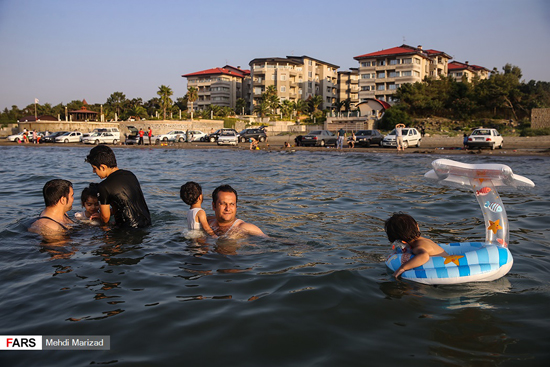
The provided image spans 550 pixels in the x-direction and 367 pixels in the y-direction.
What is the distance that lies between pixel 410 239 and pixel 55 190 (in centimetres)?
503

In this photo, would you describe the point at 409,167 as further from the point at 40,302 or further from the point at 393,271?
the point at 40,302

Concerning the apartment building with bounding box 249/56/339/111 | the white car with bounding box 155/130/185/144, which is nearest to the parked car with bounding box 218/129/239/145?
the white car with bounding box 155/130/185/144

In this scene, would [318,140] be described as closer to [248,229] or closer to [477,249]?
[248,229]

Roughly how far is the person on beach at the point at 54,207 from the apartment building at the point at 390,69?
73.6 metres

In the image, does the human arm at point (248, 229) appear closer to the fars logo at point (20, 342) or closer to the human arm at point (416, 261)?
the human arm at point (416, 261)

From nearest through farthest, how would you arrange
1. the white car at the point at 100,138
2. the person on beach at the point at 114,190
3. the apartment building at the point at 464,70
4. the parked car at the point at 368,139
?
the person on beach at the point at 114,190 < the parked car at the point at 368,139 < the white car at the point at 100,138 < the apartment building at the point at 464,70

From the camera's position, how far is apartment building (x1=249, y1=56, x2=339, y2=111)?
3605 inches

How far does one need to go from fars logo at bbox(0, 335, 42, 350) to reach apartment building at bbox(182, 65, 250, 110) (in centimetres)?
9653

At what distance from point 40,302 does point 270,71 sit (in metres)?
90.9

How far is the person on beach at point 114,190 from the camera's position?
619 cm

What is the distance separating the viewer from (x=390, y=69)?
3059 inches

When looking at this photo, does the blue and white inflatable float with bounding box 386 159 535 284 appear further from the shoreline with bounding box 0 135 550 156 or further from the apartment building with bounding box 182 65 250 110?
the apartment building with bounding box 182 65 250 110

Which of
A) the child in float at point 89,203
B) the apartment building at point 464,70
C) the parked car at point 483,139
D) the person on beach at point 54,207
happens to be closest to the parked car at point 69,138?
the parked car at point 483,139

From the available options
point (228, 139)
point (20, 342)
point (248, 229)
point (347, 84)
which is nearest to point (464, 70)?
point (347, 84)
